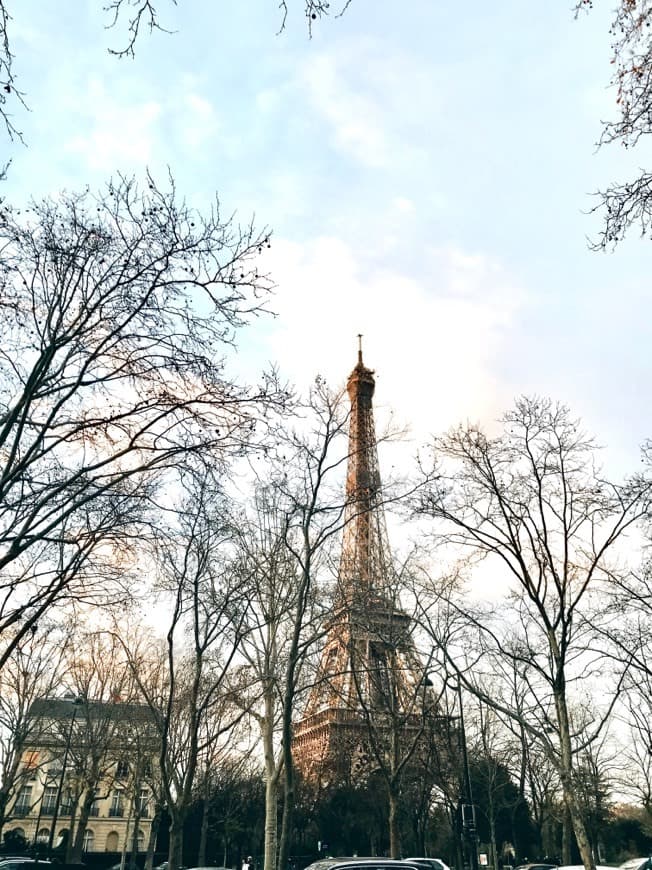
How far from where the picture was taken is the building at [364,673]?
19328 mm

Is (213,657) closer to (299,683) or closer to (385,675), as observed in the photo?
(299,683)

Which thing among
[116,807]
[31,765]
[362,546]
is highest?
[362,546]

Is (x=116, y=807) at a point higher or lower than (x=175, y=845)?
higher

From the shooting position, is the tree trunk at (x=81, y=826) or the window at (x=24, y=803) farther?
the window at (x=24, y=803)

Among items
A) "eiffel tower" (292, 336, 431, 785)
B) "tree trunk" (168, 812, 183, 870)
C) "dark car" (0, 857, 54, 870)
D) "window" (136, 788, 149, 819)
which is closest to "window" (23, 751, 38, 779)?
"window" (136, 788, 149, 819)

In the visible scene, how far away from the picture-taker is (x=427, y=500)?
54.0 feet

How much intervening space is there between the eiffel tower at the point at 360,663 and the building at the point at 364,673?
0.04 meters

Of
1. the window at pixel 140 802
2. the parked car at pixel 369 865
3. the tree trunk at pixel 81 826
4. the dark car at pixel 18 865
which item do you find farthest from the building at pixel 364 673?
the tree trunk at pixel 81 826

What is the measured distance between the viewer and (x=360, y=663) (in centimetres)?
2603

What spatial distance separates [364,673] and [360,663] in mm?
6868

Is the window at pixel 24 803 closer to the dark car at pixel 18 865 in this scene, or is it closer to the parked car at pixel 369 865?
the dark car at pixel 18 865

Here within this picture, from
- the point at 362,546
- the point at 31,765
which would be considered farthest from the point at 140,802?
the point at 362,546

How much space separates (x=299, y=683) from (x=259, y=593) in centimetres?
304

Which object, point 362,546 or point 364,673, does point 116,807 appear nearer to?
point 362,546
